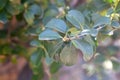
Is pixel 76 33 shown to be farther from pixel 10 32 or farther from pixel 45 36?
pixel 10 32

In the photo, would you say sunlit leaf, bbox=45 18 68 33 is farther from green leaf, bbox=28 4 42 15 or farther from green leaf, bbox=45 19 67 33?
green leaf, bbox=28 4 42 15

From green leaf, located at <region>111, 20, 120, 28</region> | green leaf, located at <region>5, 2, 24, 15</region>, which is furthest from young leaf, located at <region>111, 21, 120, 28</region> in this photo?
green leaf, located at <region>5, 2, 24, 15</region>

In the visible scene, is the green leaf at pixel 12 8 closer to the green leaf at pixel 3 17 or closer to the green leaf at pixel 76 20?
the green leaf at pixel 3 17

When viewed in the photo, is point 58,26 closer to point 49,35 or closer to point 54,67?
point 49,35

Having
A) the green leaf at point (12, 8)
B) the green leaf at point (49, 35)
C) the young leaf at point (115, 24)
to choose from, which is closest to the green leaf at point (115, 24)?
the young leaf at point (115, 24)

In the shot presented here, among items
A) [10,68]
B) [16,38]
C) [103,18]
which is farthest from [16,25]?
[103,18]

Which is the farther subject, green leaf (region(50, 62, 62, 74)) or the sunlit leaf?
green leaf (region(50, 62, 62, 74))
